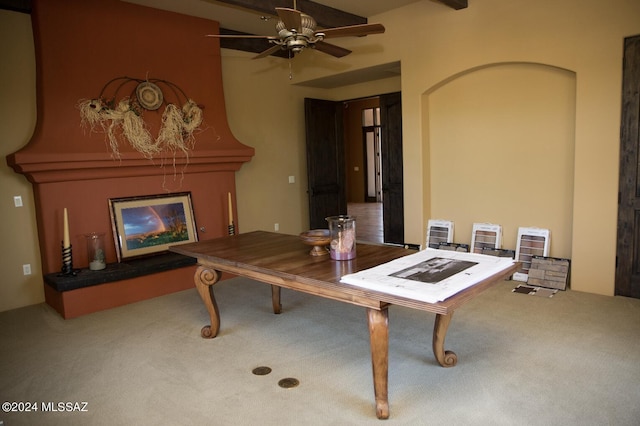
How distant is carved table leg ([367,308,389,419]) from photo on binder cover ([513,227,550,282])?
9.02 feet

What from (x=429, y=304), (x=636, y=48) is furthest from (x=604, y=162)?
(x=429, y=304)

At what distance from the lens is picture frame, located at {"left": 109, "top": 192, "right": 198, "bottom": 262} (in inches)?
174

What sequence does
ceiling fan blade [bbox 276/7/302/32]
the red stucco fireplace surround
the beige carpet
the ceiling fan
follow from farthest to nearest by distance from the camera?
the red stucco fireplace surround, the ceiling fan, ceiling fan blade [bbox 276/7/302/32], the beige carpet

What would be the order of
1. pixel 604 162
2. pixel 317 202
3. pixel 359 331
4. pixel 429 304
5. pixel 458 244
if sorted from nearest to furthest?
pixel 429 304
pixel 359 331
pixel 604 162
pixel 458 244
pixel 317 202

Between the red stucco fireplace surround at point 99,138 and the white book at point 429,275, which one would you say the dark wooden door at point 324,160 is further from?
the white book at point 429,275

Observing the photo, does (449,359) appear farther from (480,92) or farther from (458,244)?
(480,92)

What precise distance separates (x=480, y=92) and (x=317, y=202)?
9.08 ft

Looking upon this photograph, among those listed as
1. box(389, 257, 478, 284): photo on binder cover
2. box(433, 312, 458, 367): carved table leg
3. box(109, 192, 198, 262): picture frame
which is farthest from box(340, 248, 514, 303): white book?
box(109, 192, 198, 262): picture frame

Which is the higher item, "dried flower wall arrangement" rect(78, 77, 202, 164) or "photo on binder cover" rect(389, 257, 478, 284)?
"dried flower wall arrangement" rect(78, 77, 202, 164)

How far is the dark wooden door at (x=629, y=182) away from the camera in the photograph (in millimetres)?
3619

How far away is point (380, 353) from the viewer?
7.03 ft

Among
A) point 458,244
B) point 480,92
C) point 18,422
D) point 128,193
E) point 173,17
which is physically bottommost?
point 18,422

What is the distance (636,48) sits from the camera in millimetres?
3586

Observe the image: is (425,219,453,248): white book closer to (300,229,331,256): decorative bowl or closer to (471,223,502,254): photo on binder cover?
(471,223,502,254): photo on binder cover
